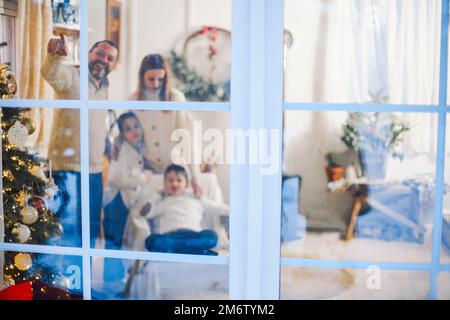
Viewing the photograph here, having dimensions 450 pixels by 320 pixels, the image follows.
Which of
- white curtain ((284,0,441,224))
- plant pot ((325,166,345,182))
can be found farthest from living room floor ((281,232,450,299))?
white curtain ((284,0,441,224))

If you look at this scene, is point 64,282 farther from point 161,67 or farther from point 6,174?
point 161,67

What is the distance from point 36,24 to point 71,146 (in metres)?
0.51

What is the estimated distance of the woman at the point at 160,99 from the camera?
2.09 meters

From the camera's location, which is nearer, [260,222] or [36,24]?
[260,222]

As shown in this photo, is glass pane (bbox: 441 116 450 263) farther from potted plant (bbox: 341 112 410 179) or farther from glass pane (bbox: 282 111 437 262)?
potted plant (bbox: 341 112 410 179)

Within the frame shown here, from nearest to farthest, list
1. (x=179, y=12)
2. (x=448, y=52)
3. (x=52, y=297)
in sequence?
1. (x=448, y=52)
2. (x=179, y=12)
3. (x=52, y=297)

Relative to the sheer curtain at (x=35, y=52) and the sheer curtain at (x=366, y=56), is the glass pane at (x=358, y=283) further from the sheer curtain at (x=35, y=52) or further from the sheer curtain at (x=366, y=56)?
the sheer curtain at (x=35, y=52)

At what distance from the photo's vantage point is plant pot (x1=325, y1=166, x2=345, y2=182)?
6.67 feet

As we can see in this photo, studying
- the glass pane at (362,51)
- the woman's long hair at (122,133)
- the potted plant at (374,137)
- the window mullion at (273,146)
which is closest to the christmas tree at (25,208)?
the woman's long hair at (122,133)

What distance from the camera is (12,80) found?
2164mm

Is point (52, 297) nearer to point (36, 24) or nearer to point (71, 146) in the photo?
point (71, 146)

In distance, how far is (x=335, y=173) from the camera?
2.04 metres

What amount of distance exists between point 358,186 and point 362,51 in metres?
0.50
